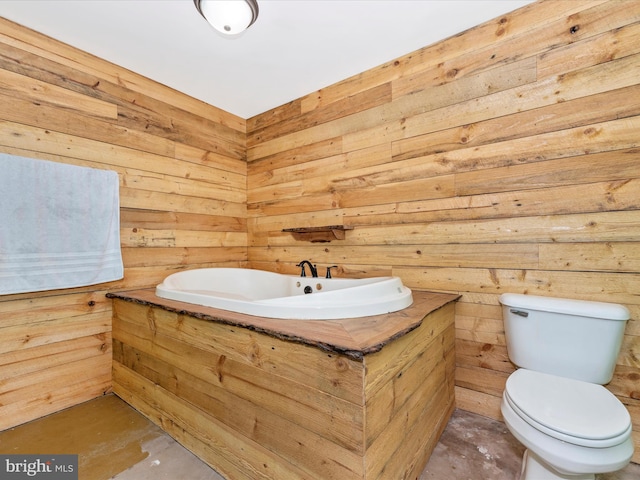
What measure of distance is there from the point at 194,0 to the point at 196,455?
7.41ft

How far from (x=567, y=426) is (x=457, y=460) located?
621 mm

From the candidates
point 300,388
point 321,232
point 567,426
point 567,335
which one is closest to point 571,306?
point 567,335

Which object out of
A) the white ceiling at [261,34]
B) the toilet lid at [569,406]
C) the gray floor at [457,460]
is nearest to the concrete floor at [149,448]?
the gray floor at [457,460]

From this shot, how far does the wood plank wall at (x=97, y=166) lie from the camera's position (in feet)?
5.75

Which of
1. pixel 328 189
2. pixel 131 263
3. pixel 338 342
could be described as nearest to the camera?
pixel 338 342

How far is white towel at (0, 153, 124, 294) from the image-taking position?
5.45 ft

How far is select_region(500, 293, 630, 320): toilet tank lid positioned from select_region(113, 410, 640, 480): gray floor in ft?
2.34

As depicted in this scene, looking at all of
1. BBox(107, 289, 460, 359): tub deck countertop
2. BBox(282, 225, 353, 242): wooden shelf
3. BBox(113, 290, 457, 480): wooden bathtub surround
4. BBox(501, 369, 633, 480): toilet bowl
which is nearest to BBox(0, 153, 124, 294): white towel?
BBox(113, 290, 457, 480): wooden bathtub surround

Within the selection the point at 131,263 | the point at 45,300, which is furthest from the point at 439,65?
the point at 45,300

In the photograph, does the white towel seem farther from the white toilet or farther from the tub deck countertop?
the white toilet

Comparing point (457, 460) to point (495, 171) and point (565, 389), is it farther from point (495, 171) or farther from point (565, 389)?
point (495, 171)

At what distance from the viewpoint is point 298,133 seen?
2629 mm

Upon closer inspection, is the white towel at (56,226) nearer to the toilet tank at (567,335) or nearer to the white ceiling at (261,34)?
the white ceiling at (261,34)

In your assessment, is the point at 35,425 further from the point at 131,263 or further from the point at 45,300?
the point at 131,263
